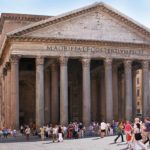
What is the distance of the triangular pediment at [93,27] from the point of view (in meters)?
→ 34.1

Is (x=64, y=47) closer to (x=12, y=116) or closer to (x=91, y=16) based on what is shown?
(x=91, y=16)

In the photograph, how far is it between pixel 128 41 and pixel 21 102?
14.3 m

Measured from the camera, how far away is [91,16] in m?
35.8

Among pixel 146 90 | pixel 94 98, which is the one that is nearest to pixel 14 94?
pixel 146 90

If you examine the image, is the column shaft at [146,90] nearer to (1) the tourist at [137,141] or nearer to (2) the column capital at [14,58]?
(2) the column capital at [14,58]

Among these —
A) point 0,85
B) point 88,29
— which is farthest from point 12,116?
point 0,85

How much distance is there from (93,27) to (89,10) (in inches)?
58.2

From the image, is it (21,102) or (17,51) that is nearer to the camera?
(17,51)

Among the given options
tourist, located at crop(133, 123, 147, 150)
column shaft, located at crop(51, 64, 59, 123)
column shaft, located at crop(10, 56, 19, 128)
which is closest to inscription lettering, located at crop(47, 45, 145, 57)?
column shaft, located at crop(10, 56, 19, 128)

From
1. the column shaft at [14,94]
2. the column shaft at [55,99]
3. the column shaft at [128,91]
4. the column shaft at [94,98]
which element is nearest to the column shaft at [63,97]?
the column shaft at [55,99]

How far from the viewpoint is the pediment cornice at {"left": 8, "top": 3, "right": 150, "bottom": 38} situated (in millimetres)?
33225

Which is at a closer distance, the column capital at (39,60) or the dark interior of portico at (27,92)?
the column capital at (39,60)

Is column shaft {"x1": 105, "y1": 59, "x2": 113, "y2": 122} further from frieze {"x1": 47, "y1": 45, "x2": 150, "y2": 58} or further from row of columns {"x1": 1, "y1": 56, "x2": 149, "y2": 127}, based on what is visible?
frieze {"x1": 47, "y1": 45, "x2": 150, "y2": 58}

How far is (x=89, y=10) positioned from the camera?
3559 centimetres
